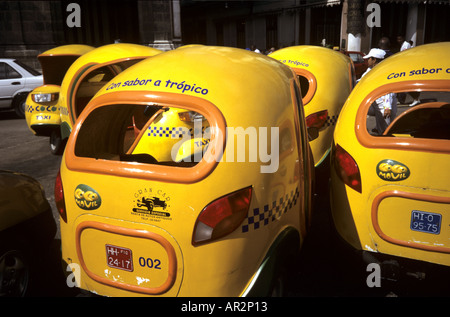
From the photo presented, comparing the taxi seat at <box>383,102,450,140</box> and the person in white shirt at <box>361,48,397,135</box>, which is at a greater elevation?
the taxi seat at <box>383,102,450,140</box>

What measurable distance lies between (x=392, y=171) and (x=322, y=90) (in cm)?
262

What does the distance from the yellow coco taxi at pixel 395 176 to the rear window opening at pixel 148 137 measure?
1.31 meters

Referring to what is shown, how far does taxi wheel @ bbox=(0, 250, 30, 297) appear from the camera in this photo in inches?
124

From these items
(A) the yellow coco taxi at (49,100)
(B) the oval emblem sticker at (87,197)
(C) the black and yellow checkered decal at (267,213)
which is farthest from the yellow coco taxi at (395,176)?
(A) the yellow coco taxi at (49,100)

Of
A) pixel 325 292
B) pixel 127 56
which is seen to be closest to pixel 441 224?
pixel 325 292

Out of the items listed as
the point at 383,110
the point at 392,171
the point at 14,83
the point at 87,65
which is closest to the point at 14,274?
the point at 392,171

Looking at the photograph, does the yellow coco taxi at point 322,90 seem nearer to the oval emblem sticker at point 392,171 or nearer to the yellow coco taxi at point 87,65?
the oval emblem sticker at point 392,171

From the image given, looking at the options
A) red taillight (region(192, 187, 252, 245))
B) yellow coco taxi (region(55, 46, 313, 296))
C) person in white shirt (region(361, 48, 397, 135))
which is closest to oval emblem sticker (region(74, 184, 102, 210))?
yellow coco taxi (region(55, 46, 313, 296))

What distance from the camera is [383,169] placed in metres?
3.28

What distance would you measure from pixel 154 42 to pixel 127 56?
597 inches

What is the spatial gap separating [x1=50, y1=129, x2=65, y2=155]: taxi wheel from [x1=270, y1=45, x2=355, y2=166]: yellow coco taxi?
494 centimetres

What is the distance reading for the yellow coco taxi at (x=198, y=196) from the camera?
248cm

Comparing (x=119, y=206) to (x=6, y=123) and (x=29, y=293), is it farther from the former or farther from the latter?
(x=6, y=123)

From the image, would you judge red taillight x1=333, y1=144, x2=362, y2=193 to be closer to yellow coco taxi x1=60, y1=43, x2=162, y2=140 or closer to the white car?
yellow coco taxi x1=60, y1=43, x2=162, y2=140
